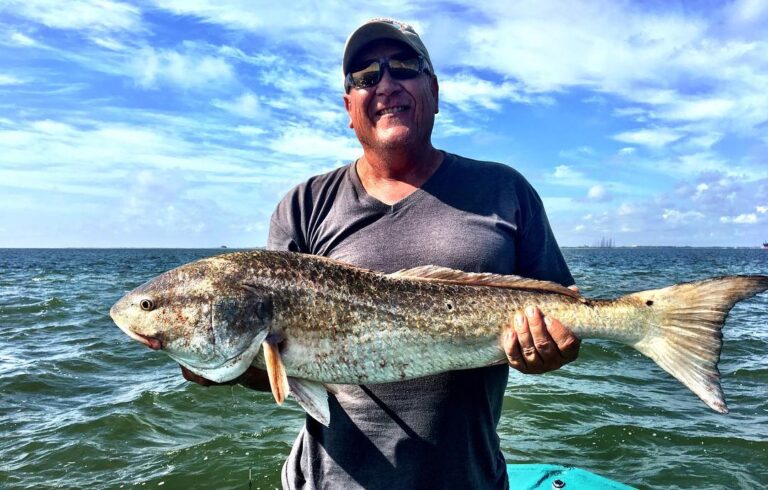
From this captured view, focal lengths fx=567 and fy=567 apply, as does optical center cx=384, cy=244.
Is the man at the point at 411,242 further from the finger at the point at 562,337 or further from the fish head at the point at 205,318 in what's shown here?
the fish head at the point at 205,318

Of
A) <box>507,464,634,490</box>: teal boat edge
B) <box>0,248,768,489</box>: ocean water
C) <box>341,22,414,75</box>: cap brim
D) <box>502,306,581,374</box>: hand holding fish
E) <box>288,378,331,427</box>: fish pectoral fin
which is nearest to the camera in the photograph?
<box>288,378,331,427</box>: fish pectoral fin

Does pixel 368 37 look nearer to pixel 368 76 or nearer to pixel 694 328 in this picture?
pixel 368 76

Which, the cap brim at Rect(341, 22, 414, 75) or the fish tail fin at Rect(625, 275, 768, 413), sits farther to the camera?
the cap brim at Rect(341, 22, 414, 75)

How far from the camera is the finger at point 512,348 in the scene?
10.9 feet

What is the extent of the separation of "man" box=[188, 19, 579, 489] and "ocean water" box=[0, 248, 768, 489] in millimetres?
5929

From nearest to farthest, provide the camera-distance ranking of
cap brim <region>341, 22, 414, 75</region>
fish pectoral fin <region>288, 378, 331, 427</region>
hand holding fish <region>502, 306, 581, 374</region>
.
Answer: fish pectoral fin <region>288, 378, 331, 427</region>
hand holding fish <region>502, 306, 581, 374</region>
cap brim <region>341, 22, 414, 75</region>

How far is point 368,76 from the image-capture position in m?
3.91

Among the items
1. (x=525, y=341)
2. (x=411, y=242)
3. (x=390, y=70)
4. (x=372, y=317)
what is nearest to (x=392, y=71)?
(x=390, y=70)

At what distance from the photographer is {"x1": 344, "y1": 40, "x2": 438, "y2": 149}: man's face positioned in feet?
12.3

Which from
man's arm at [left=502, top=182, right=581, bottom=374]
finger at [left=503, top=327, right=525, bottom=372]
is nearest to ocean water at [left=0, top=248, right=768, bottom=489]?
man's arm at [left=502, top=182, right=581, bottom=374]

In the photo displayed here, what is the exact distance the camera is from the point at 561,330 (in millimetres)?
3305

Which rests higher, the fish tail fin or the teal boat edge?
the fish tail fin

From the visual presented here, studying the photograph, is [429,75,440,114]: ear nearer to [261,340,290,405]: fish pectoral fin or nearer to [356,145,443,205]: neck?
[356,145,443,205]: neck

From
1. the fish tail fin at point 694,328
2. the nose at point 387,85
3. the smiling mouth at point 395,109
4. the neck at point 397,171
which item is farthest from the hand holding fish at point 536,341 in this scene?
the nose at point 387,85
